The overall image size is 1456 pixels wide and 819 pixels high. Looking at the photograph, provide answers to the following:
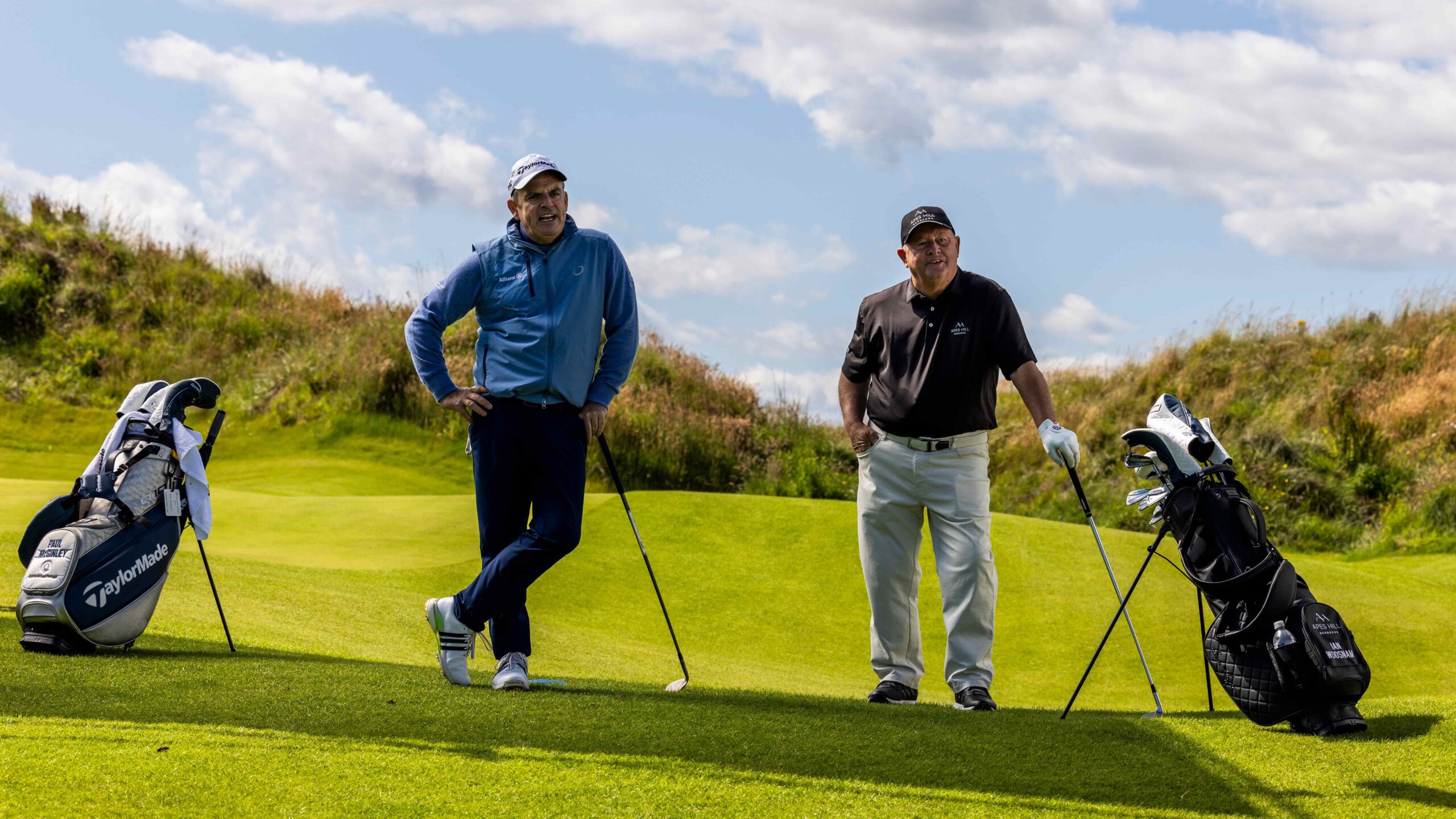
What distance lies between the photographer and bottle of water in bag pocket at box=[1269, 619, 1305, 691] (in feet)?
10.9

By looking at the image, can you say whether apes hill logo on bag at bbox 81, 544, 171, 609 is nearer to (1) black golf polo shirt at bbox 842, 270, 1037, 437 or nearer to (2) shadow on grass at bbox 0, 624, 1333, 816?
(2) shadow on grass at bbox 0, 624, 1333, 816

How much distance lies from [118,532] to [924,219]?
10.2ft

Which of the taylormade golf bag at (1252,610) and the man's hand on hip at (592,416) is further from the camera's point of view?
the man's hand on hip at (592,416)

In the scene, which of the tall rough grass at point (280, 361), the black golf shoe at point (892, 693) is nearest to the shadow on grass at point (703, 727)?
the black golf shoe at point (892, 693)

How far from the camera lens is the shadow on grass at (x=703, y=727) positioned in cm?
286

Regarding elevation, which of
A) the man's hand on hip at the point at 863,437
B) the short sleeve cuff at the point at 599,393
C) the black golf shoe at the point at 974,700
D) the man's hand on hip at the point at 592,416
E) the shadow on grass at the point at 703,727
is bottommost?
the black golf shoe at the point at 974,700

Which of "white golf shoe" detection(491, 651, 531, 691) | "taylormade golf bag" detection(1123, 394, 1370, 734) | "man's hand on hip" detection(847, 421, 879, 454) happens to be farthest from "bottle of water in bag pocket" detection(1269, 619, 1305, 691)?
"white golf shoe" detection(491, 651, 531, 691)

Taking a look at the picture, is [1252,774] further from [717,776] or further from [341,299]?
[341,299]

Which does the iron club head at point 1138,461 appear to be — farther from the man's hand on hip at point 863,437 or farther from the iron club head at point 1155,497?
the man's hand on hip at point 863,437

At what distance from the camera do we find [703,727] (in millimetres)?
3219

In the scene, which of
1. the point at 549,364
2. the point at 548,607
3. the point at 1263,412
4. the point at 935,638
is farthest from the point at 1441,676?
the point at 1263,412

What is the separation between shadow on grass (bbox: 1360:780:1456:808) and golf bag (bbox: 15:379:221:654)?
389cm

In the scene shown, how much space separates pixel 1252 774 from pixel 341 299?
48.3 feet

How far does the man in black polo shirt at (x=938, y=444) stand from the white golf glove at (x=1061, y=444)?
0.06 meters
